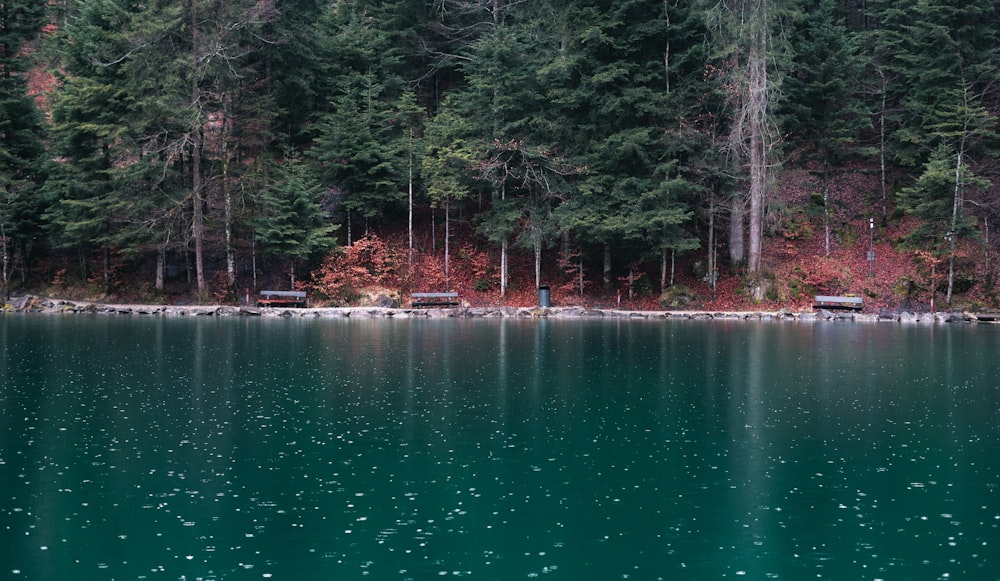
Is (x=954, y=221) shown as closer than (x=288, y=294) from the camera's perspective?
Yes

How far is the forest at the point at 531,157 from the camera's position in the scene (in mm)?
37188

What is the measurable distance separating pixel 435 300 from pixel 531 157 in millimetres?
7461

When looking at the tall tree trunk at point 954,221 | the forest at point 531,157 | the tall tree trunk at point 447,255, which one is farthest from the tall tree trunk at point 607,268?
the tall tree trunk at point 954,221

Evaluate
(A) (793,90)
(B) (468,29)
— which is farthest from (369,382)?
(B) (468,29)

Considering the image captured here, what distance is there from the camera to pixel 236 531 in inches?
367

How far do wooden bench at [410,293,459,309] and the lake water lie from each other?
16105 mm

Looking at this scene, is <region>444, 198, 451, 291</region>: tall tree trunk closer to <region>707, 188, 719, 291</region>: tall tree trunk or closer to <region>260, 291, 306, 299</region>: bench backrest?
<region>260, 291, 306, 299</region>: bench backrest

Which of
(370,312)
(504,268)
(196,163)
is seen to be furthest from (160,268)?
(504,268)

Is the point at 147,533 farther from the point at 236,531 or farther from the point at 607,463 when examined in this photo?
the point at 607,463

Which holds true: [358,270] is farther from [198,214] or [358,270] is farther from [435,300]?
[198,214]

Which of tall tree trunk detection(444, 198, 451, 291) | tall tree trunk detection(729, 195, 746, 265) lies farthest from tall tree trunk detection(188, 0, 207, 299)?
tall tree trunk detection(729, 195, 746, 265)

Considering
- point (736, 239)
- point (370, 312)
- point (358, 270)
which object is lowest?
point (370, 312)

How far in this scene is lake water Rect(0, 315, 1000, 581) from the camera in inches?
341

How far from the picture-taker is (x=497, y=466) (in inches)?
475
